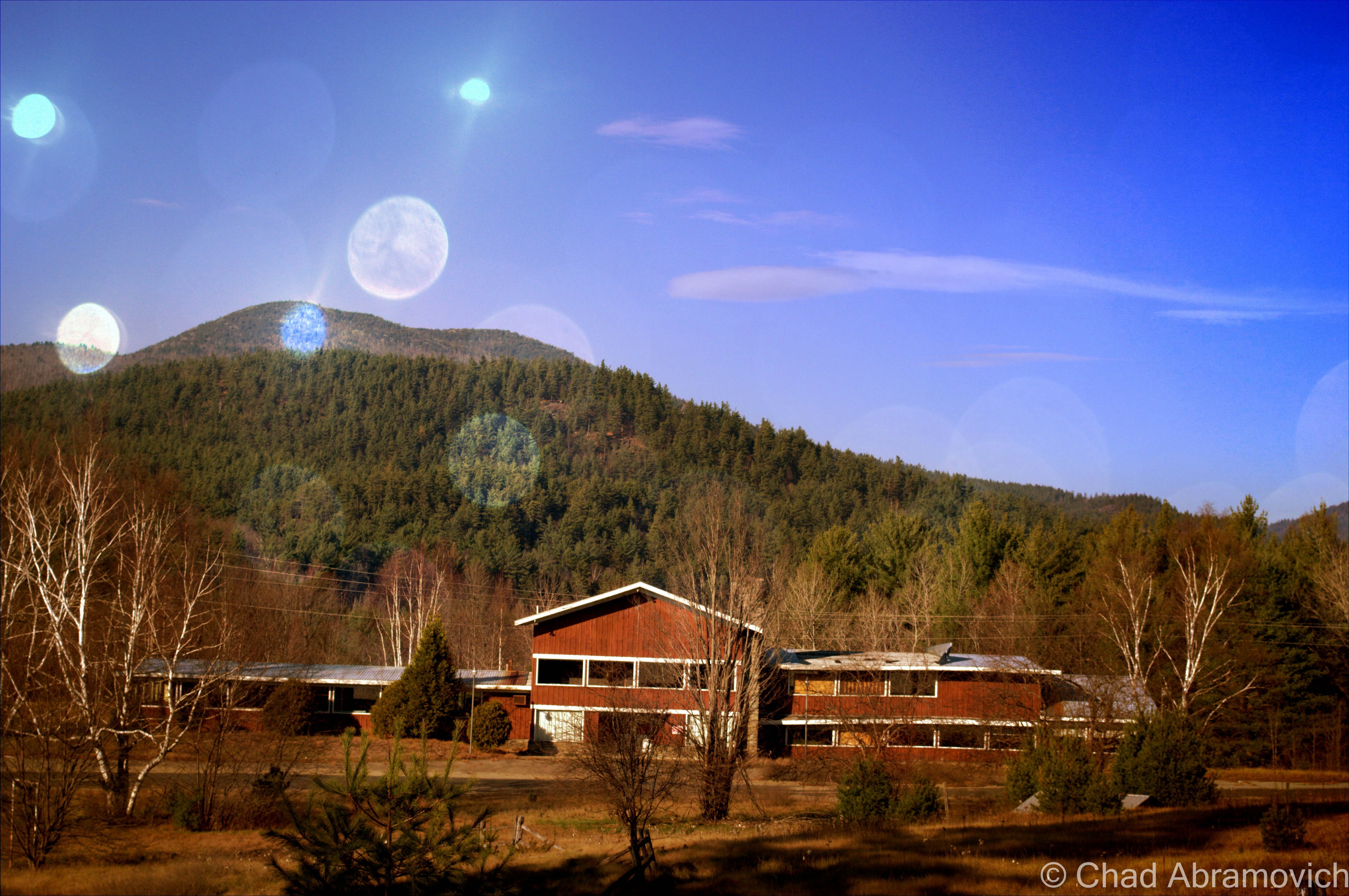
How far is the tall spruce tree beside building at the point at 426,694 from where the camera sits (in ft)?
120

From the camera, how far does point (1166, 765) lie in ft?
72.7

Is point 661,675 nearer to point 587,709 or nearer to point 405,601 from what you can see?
point 587,709

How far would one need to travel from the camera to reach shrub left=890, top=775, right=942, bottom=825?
20031mm

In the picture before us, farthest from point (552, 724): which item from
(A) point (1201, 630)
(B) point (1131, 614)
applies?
(A) point (1201, 630)

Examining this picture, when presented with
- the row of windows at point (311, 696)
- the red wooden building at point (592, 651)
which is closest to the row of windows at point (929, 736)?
the red wooden building at point (592, 651)

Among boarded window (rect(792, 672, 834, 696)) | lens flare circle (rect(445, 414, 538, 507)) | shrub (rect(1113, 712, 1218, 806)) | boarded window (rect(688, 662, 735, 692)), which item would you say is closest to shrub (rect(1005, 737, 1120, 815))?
shrub (rect(1113, 712, 1218, 806))

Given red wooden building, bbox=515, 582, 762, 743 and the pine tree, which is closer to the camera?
the pine tree

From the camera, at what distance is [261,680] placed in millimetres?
31406

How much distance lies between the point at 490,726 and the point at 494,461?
66456 millimetres

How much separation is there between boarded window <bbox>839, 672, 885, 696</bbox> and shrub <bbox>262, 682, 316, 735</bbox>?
22493mm

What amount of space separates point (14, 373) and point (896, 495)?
382 ft

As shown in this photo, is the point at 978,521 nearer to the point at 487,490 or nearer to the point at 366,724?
the point at 366,724

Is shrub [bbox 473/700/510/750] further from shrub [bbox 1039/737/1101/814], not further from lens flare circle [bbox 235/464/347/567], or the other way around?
lens flare circle [bbox 235/464/347/567]

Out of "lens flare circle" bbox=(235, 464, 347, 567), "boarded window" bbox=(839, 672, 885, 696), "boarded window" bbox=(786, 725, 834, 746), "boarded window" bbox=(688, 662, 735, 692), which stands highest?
"lens flare circle" bbox=(235, 464, 347, 567)
